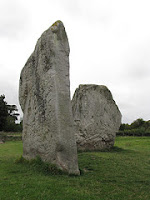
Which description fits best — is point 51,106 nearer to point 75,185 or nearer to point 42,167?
point 42,167

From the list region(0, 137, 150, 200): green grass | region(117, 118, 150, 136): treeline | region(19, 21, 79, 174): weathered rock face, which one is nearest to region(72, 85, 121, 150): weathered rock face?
region(19, 21, 79, 174): weathered rock face

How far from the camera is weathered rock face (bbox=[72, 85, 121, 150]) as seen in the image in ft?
38.2

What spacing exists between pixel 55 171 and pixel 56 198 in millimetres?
1687

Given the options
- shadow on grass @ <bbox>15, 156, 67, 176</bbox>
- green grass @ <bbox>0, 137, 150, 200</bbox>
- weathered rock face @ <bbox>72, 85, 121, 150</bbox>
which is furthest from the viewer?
weathered rock face @ <bbox>72, 85, 121, 150</bbox>

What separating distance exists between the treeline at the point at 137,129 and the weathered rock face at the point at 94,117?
17.6 metres

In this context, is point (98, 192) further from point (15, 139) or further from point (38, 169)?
point (15, 139)

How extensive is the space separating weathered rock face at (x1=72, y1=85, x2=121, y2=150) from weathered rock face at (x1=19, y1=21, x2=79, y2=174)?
4.88 metres

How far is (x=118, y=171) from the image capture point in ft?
20.4

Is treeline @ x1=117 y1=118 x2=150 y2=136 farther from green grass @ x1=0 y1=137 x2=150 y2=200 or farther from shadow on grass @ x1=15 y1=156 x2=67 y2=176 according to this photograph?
shadow on grass @ x1=15 y1=156 x2=67 y2=176

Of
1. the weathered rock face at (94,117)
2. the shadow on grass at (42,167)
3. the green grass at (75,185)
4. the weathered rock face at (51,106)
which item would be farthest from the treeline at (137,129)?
the shadow on grass at (42,167)

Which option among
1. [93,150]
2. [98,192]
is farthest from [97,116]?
[98,192]

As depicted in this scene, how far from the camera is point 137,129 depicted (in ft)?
101

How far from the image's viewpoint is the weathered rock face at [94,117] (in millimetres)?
11633

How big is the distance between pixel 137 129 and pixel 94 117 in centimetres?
2101
